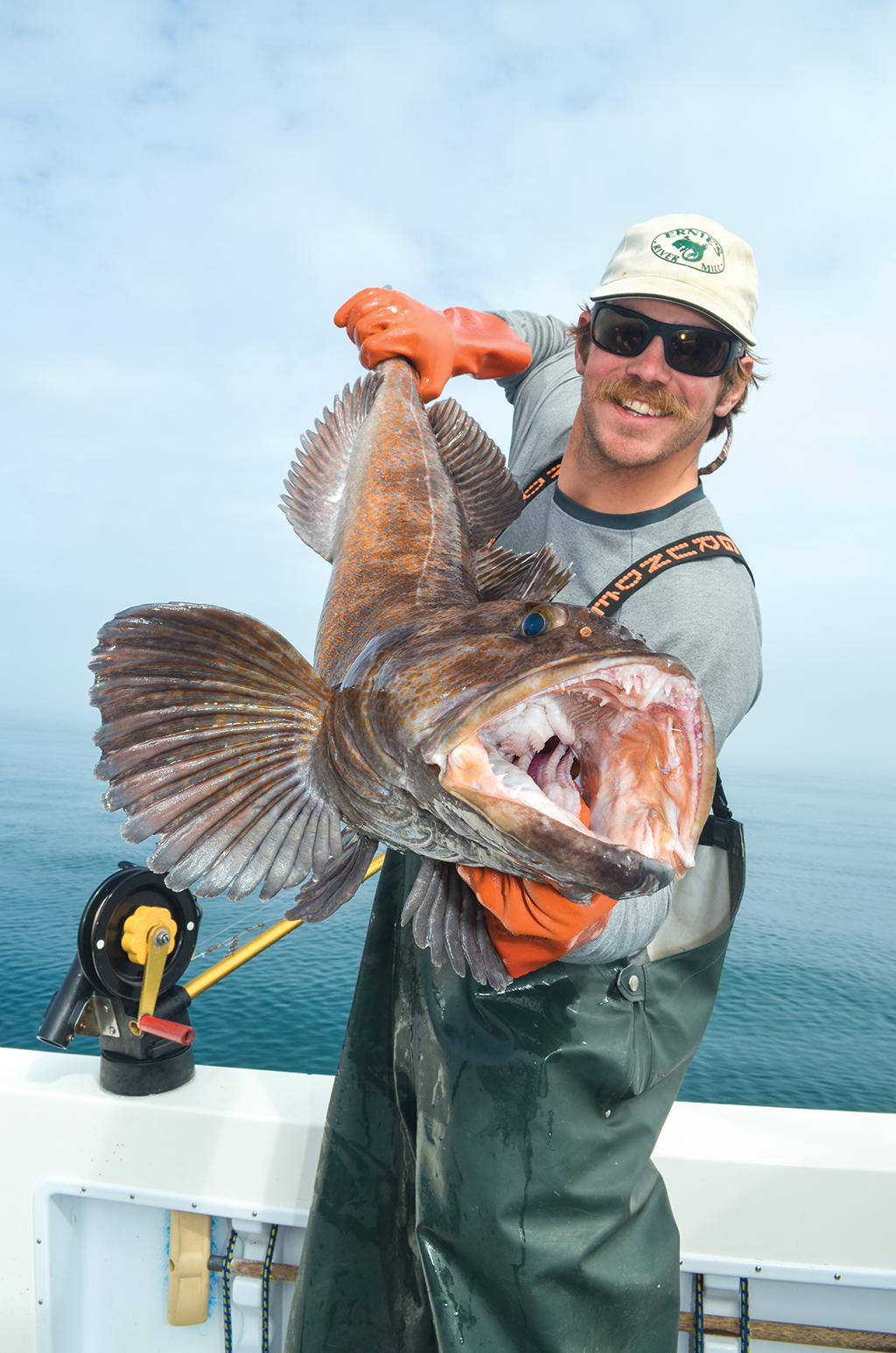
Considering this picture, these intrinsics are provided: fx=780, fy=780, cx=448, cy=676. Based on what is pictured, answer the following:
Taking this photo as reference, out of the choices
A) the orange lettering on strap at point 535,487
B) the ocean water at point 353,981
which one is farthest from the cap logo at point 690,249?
the ocean water at point 353,981

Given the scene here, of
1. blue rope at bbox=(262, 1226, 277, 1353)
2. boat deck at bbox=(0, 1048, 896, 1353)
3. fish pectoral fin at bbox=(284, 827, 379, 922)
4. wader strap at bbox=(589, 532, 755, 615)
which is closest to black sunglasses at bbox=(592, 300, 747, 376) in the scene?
wader strap at bbox=(589, 532, 755, 615)

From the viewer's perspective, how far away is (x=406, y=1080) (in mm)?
2484

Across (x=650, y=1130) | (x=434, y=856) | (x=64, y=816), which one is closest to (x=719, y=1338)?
(x=650, y=1130)

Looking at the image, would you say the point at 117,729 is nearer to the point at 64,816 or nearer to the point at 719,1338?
the point at 719,1338

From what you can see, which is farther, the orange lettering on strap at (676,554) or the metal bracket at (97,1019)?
the metal bracket at (97,1019)

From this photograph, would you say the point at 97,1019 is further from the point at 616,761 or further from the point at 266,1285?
the point at 616,761

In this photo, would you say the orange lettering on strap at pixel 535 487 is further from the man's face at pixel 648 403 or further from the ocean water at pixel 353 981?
the ocean water at pixel 353 981

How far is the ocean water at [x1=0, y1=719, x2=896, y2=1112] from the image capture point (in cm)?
716

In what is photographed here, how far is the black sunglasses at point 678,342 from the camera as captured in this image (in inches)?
112

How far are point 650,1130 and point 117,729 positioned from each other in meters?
1.89

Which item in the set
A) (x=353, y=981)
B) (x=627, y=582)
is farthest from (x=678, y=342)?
(x=353, y=981)

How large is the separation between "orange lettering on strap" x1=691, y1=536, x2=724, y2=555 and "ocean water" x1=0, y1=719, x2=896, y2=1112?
1.95 meters

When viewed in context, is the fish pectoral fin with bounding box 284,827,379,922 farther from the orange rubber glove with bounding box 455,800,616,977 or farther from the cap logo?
the cap logo

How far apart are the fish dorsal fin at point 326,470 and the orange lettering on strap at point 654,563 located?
1256 mm
